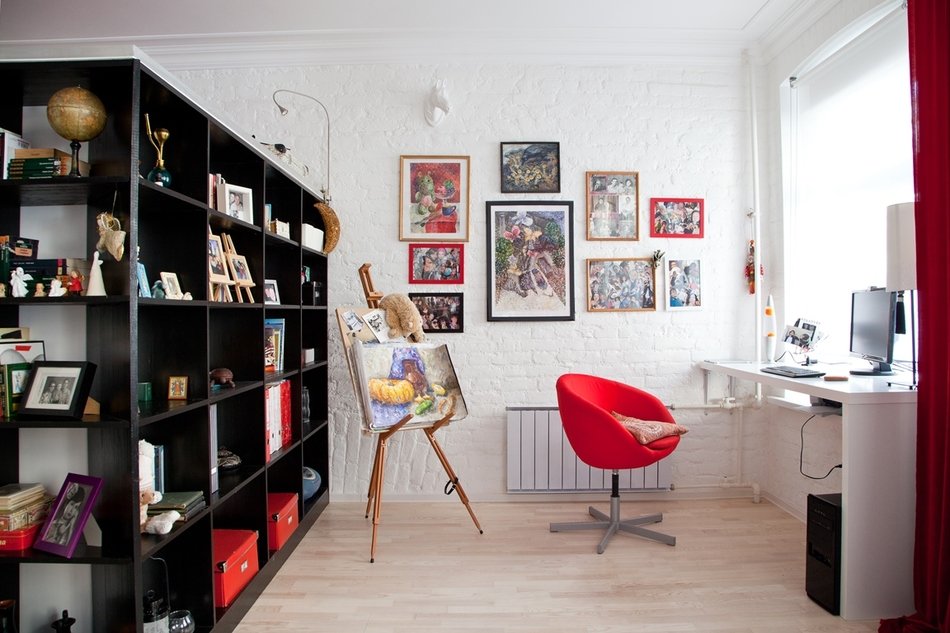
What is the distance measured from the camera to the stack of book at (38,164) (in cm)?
170

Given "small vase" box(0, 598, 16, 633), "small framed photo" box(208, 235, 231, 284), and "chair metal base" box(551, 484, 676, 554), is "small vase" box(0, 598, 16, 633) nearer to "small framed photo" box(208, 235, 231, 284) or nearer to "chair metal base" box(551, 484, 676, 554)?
"small framed photo" box(208, 235, 231, 284)

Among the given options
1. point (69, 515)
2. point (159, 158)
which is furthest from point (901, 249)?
point (69, 515)

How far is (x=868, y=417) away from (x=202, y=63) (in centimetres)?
458

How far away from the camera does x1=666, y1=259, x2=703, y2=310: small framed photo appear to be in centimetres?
374

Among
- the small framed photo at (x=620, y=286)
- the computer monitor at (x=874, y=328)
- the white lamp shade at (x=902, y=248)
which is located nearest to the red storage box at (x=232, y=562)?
the small framed photo at (x=620, y=286)

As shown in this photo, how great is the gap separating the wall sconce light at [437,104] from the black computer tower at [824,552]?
10.4 feet

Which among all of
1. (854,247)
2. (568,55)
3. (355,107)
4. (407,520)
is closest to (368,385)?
(407,520)

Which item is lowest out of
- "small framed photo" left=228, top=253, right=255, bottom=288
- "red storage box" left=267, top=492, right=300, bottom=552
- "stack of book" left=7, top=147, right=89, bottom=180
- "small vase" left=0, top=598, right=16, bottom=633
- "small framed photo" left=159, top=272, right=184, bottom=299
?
"red storage box" left=267, top=492, right=300, bottom=552

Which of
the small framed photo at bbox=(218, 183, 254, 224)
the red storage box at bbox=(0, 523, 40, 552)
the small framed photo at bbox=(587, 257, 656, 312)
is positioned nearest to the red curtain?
the small framed photo at bbox=(587, 257, 656, 312)

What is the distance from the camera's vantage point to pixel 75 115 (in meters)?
1.71

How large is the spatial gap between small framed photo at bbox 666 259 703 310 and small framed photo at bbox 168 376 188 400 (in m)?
3.08

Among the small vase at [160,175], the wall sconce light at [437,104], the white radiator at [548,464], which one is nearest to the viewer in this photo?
the small vase at [160,175]

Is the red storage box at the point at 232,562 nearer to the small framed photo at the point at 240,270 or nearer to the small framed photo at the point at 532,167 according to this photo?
the small framed photo at the point at 240,270

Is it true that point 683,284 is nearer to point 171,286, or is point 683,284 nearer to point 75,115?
point 171,286
